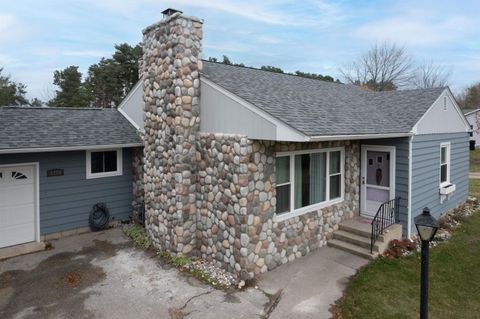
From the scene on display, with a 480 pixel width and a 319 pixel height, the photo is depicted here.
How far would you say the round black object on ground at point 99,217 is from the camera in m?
8.88

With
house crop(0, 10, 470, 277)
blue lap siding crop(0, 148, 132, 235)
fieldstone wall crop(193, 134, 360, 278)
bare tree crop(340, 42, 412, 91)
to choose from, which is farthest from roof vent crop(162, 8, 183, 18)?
bare tree crop(340, 42, 412, 91)

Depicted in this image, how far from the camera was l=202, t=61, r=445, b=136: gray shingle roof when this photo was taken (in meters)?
6.25

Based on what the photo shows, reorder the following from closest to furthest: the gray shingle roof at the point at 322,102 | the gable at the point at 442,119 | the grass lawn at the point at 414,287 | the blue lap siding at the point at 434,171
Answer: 1. the grass lawn at the point at 414,287
2. the gray shingle roof at the point at 322,102
3. the blue lap siding at the point at 434,171
4. the gable at the point at 442,119

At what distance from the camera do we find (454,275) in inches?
258

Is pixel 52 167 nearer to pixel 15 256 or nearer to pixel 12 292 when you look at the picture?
pixel 15 256

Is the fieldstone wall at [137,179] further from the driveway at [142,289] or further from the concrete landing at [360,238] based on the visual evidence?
the concrete landing at [360,238]

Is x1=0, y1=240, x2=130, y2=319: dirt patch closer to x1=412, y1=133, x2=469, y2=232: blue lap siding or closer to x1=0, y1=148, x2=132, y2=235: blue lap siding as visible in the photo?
x1=0, y1=148, x2=132, y2=235: blue lap siding

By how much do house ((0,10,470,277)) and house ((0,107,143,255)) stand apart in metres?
0.15

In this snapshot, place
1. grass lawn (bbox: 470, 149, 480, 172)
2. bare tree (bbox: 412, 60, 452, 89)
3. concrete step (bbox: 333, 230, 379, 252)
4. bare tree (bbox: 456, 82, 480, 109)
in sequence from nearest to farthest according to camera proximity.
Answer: concrete step (bbox: 333, 230, 379, 252)
grass lawn (bbox: 470, 149, 480, 172)
bare tree (bbox: 412, 60, 452, 89)
bare tree (bbox: 456, 82, 480, 109)

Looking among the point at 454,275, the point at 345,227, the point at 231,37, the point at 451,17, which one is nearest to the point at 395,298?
the point at 454,275

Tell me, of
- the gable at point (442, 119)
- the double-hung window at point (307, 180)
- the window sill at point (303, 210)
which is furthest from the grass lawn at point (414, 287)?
the gable at point (442, 119)

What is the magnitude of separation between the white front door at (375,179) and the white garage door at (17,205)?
8.89 meters

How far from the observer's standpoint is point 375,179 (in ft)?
29.0

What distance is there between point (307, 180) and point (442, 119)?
222 inches
